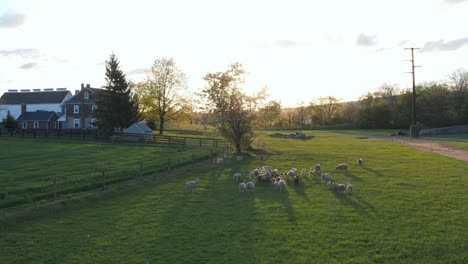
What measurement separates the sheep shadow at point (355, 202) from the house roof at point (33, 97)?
79.7 meters

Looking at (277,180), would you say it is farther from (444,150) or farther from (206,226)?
(444,150)

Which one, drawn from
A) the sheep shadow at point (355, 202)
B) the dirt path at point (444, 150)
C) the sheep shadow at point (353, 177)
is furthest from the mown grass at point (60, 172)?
the dirt path at point (444, 150)

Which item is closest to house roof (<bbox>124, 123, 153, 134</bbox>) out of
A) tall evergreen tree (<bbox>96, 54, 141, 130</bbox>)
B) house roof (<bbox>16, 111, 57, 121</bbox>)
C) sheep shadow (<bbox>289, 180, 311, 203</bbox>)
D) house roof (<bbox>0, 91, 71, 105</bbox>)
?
tall evergreen tree (<bbox>96, 54, 141, 130</bbox>)

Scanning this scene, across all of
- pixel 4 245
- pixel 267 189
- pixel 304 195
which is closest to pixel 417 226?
pixel 304 195

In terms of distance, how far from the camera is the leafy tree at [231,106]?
1448 inches

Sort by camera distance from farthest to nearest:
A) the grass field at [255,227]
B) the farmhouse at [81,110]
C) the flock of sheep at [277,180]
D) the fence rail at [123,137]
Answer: the farmhouse at [81,110], the fence rail at [123,137], the flock of sheep at [277,180], the grass field at [255,227]

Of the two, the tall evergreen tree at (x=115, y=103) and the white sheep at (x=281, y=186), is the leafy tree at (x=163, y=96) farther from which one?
the white sheep at (x=281, y=186)

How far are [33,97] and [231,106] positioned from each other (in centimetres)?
6681

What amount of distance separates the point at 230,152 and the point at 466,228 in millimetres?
26218

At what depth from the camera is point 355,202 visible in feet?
49.0

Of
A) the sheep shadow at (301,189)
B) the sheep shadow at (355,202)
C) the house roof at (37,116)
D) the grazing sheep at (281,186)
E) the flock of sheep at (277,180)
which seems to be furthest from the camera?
the house roof at (37,116)

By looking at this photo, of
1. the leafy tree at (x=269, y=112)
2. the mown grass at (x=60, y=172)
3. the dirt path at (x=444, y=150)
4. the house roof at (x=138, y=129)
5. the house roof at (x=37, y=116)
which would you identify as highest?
the house roof at (x=37, y=116)

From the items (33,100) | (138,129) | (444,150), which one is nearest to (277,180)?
(444,150)

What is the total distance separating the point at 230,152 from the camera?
36500mm
